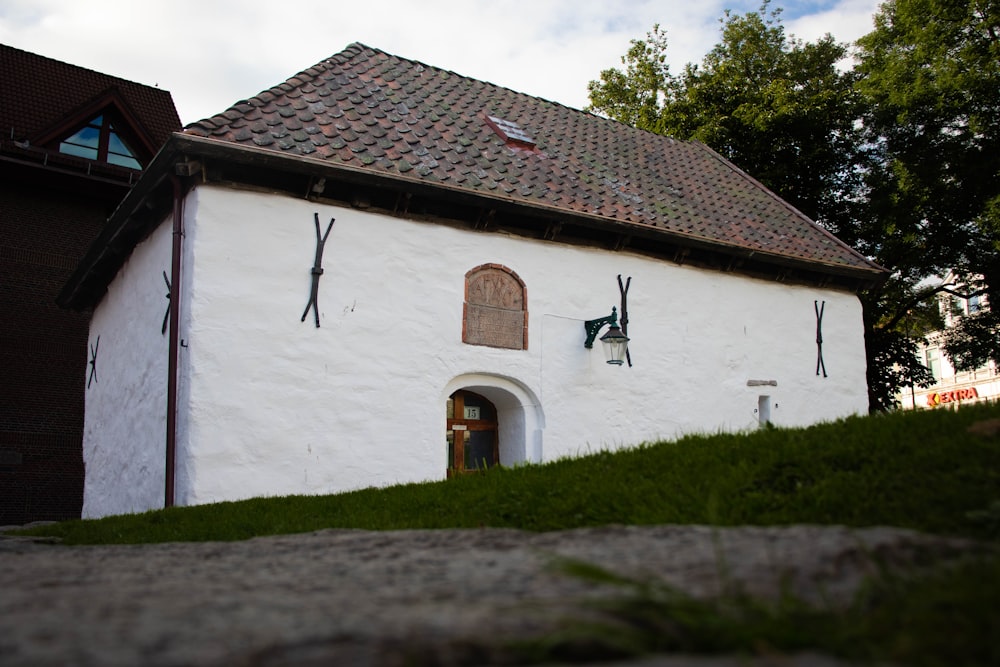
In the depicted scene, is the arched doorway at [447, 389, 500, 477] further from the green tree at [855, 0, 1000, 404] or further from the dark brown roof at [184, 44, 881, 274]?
the green tree at [855, 0, 1000, 404]

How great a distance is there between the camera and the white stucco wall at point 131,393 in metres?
9.90

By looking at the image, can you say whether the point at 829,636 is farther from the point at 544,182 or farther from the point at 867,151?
the point at 867,151

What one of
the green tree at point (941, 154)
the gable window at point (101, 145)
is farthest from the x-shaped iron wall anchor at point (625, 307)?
the gable window at point (101, 145)

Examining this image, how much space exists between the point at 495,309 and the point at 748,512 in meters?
7.12

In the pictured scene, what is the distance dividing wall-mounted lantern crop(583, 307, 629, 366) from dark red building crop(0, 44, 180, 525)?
864cm

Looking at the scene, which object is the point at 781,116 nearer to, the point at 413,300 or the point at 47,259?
the point at 413,300

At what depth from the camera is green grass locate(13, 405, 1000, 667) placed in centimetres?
181

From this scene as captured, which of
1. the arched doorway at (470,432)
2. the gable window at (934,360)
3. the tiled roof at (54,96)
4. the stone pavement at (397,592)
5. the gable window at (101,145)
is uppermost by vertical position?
the tiled roof at (54,96)

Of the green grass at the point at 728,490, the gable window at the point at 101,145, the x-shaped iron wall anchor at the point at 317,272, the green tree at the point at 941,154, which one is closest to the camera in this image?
the green grass at the point at 728,490

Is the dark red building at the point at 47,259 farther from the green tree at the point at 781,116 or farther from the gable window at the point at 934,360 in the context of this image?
the gable window at the point at 934,360

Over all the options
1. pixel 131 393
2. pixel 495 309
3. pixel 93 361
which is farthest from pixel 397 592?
pixel 93 361

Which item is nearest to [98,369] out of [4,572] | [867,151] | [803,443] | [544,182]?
[544,182]

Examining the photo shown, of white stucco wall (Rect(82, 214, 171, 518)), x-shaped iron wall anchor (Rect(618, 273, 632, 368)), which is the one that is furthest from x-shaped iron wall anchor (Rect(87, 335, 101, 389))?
x-shaped iron wall anchor (Rect(618, 273, 632, 368))

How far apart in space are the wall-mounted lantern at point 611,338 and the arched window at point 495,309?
36.5 inches
